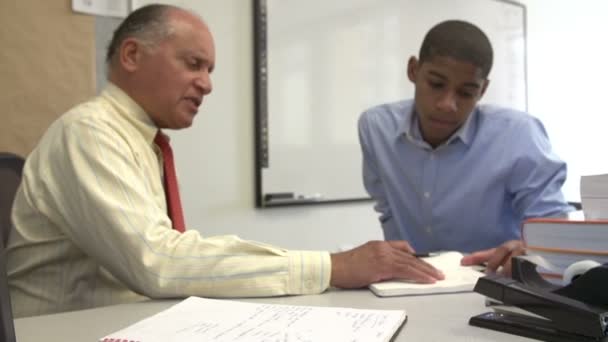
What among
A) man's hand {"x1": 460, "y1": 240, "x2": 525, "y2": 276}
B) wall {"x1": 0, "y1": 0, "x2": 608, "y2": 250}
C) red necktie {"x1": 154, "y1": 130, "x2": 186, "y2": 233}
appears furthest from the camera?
wall {"x1": 0, "y1": 0, "x2": 608, "y2": 250}

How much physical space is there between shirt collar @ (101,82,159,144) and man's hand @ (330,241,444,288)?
0.49 m

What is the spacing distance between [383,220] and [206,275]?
97 centimetres

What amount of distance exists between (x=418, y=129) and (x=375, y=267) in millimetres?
833

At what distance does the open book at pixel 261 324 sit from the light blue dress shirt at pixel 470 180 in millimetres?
865

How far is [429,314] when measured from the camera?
2.67ft

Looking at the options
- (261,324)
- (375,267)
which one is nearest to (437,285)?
(375,267)

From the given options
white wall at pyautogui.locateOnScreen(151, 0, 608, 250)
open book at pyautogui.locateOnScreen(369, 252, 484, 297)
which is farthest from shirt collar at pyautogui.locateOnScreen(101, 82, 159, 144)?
white wall at pyautogui.locateOnScreen(151, 0, 608, 250)

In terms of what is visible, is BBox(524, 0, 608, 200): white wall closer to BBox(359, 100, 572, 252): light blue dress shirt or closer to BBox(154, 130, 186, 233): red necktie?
BBox(359, 100, 572, 252): light blue dress shirt

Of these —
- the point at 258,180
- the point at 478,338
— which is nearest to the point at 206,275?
the point at 478,338

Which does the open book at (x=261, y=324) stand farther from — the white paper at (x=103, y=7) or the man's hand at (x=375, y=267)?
the white paper at (x=103, y=7)

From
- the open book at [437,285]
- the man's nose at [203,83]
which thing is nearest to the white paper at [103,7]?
the man's nose at [203,83]

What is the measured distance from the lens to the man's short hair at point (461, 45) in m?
1.44

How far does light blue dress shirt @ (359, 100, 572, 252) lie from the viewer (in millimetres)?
1494

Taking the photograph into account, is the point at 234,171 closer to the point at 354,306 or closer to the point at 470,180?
the point at 470,180
